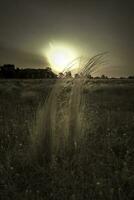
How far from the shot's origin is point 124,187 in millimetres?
6043

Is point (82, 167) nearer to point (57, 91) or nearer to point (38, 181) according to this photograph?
point (38, 181)

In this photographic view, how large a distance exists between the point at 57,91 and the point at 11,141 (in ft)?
5.26

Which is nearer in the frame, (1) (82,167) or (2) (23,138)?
(1) (82,167)

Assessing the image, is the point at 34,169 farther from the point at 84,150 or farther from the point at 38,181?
the point at 84,150

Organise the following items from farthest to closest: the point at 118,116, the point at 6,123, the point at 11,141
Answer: the point at 118,116 < the point at 6,123 < the point at 11,141

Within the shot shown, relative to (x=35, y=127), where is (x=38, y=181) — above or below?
below

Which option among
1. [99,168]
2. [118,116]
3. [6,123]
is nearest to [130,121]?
[118,116]

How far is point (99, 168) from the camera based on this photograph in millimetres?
6746

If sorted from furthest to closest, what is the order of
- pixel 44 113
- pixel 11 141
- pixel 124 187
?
1. pixel 11 141
2. pixel 44 113
3. pixel 124 187

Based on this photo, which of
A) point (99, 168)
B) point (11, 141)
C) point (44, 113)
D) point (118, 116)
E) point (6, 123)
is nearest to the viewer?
point (99, 168)

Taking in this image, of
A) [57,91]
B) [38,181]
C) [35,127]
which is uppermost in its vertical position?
[57,91]

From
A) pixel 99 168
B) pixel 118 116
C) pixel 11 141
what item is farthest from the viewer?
pixel 118 116

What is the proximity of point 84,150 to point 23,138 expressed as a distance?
1502 millimetres

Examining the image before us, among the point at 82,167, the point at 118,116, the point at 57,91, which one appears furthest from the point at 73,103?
the point at 118,116
